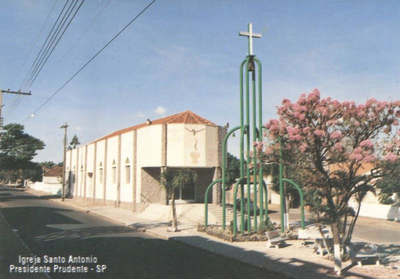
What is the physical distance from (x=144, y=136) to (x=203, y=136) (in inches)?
179

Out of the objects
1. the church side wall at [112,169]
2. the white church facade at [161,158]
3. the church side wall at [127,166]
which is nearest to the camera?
the white church facade at [161,158]

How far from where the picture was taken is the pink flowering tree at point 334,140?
10500mm

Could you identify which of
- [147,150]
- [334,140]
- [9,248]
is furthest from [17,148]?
[334,140]

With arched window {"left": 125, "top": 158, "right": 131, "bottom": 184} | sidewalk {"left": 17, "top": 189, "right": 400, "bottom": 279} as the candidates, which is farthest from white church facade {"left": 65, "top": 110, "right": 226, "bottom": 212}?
sidewalk {"left": 17, "top": 189, "right": 400, "bottom": 279}

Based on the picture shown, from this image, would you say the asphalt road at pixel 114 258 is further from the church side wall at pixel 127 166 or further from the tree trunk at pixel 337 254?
the church side wall at pixel 127 166

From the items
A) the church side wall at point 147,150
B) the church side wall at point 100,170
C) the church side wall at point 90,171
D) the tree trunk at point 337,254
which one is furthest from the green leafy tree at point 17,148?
the tree trunk at point 337,254

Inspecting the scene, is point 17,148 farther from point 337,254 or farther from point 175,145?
point 337,254

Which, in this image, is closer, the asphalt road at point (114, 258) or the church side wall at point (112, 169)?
the asphalt road at point (114, 258)

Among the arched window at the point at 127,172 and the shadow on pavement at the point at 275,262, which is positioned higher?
the arched window at the point at 127,172

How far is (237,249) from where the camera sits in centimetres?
1317

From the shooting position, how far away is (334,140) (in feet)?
35.1

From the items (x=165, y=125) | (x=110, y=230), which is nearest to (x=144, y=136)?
(x=165, y=125)

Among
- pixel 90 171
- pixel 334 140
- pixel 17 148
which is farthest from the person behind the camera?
pixel 17 148

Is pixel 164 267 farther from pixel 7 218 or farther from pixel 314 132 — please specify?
pixel 7 218
